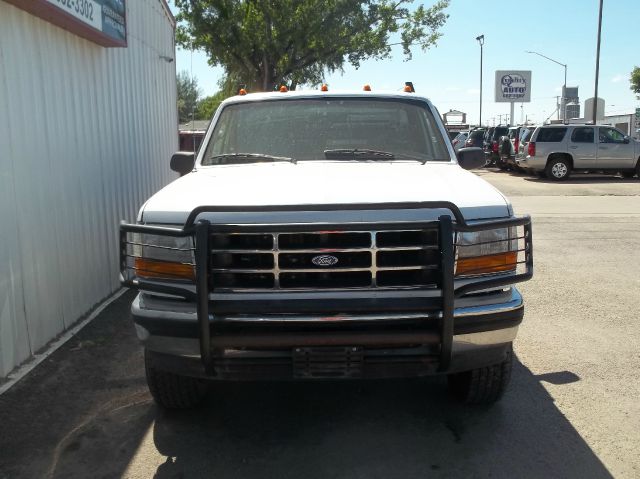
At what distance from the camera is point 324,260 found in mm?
3148

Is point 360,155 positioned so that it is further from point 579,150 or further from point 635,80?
point 635,80

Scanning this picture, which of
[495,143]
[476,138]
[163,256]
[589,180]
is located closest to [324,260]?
[163,256]

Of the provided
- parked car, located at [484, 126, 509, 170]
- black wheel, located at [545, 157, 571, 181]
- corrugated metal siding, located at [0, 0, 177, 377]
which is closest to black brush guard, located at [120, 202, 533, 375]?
corrugated metal siding, located at [0, 0, 177, 377]

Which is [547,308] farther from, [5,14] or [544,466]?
[5,14]

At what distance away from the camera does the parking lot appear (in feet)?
10.9

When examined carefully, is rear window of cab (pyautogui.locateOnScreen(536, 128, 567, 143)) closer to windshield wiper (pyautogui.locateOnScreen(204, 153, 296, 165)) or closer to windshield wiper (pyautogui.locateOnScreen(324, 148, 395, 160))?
windshield wiper (pyautogui.locateOnScreen(324, 148, 395, 160))

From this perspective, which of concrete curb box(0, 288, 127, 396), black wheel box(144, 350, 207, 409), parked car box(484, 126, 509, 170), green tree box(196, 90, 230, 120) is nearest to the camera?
black wheel box(144, 350, 207, 409)

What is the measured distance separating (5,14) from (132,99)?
3.33 meters

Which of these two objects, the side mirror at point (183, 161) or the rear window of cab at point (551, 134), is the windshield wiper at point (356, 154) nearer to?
the side mirror at point (183, 161)

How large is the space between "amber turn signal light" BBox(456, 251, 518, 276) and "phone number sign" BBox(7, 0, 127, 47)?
11.9 ft

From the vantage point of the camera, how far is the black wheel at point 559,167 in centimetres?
2167

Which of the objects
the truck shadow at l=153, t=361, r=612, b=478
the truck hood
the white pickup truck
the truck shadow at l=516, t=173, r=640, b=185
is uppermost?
the truck hood

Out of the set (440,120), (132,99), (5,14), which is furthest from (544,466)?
(132,99)

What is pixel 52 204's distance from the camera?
5.42m
